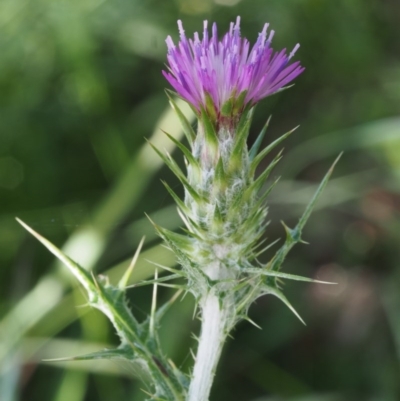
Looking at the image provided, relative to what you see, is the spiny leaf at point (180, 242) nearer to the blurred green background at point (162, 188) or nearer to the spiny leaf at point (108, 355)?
the spiny leaf at point (108, 355)

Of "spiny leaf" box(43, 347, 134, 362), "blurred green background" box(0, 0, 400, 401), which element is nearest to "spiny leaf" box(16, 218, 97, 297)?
"spiny leaf" box(43, 347, 134, 362)

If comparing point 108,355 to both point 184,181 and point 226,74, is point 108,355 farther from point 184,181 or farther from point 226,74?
point 226,74

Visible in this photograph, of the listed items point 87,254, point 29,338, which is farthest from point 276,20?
point 29,338

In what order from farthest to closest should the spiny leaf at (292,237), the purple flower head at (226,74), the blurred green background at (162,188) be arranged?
1. the blurred green background at (162,188)
2. the spiny leaf at (292,237)
3. the purple flower head at (226,74)

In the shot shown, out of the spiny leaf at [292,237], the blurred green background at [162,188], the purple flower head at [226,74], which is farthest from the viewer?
the blurred green background at [162,188]

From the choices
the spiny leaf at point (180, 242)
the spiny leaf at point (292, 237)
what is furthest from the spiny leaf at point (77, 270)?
the spiny leaf at point (292, 237)

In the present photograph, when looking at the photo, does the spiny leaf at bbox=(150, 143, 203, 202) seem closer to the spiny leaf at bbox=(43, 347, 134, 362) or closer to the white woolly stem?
the white woolly stem
